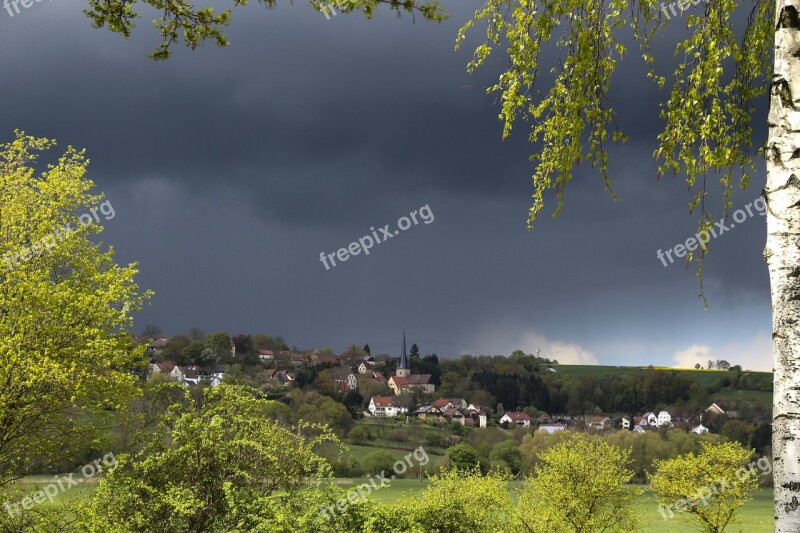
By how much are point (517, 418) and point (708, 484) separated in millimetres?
104153

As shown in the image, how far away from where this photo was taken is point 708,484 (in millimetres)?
35594

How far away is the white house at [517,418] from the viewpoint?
134875 mm

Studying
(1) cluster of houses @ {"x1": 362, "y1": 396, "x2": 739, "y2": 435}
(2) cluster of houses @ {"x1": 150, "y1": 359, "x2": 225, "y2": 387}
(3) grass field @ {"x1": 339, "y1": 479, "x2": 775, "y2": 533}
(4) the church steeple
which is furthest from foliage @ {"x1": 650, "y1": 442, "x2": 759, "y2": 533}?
(4) the church steeple

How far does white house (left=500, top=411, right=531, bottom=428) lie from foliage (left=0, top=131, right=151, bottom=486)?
12074 centimetres

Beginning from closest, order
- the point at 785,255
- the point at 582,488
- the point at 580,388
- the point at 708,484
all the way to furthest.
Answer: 1. the point at 785,255
2. the point at 582,488
3. the point at 708,484
4. the point at 580,388

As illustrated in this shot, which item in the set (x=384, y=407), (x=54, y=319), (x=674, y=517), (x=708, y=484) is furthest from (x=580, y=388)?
(x=54, y=319)

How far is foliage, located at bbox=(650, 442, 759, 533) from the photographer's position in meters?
34.5

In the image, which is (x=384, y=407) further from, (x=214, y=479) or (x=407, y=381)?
(x=214, y=479)

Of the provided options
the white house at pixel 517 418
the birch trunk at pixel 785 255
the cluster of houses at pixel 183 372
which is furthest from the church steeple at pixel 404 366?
the birch trunk at pixel 785 255

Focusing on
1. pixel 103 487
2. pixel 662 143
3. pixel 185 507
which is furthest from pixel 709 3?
pixel 103 487

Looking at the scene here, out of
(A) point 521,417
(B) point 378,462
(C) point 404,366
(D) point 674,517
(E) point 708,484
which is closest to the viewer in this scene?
(E) point 708,484

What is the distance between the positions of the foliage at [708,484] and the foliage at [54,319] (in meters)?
27.5

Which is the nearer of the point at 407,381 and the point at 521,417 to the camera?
the point at 521,417

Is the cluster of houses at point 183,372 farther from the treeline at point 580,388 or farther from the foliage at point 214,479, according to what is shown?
the foliage at point 214,479
